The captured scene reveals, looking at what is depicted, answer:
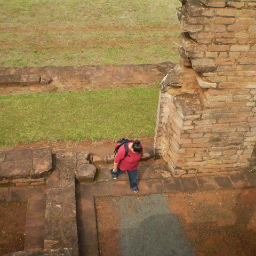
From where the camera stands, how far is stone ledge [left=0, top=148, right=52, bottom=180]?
20.2ft

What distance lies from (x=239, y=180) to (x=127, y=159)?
280cm

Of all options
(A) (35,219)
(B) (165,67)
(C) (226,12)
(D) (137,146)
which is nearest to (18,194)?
(A) (35,219)

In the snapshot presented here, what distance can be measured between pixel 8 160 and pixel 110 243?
2914 mm

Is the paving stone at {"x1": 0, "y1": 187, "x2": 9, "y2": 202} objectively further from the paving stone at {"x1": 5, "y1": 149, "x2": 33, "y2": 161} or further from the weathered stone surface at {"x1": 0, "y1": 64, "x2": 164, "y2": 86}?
the weathered stone surface at {"x1": 0, "y1": 64, "x2": 164, "y2": 86}

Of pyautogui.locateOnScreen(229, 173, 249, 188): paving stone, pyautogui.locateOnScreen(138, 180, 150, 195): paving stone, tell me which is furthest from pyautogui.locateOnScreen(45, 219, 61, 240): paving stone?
pyautogui.locateOnScreen(229, 173, 249, 188): paving stone

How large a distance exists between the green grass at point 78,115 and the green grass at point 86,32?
280 centimetres

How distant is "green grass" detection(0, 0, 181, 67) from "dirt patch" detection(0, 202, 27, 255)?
7.09 m

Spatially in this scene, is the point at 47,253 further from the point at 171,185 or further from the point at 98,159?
the point at 171,185

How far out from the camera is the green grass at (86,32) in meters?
12.3

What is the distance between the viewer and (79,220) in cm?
573

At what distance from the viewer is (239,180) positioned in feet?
22.0

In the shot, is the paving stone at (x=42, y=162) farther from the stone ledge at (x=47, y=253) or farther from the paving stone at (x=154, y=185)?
the paving stone at (x=154, y=185)

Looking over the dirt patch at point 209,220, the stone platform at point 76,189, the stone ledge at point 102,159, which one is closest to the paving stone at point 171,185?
the stone platform at point 76,189

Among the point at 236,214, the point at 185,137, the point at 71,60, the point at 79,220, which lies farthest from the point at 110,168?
the point at 71,60
